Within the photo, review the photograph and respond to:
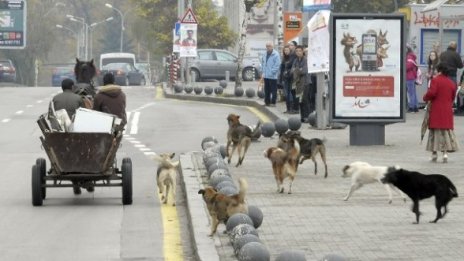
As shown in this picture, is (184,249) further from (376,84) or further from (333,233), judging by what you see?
(376,84)

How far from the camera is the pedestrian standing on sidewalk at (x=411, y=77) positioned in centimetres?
3566

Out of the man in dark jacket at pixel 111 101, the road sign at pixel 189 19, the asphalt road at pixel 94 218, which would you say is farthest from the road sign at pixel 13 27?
the man in dark jacket at pixel 111 101

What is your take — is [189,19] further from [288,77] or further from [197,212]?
[197,212]

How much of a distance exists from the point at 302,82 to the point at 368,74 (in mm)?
6087

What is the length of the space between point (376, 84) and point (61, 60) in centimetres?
13888

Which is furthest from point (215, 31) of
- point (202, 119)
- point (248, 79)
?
point (202, 119)

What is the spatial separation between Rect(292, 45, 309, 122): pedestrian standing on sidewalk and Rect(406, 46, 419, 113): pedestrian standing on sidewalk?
356 cm

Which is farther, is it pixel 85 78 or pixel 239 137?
pixel 239 137

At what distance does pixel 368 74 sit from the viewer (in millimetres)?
26359

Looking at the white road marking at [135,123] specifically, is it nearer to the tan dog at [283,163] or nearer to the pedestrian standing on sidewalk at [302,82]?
the pedestrian standing on sidewalk at [302,82]

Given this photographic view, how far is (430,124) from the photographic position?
22219 millimetres

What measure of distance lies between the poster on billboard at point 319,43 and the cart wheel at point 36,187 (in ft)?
37.6

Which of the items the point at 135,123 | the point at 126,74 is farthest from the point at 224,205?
the point at 126,74

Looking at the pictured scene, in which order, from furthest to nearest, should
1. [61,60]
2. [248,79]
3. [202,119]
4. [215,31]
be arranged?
[61,60] → [215,31] → [248,79] → [202,119]
